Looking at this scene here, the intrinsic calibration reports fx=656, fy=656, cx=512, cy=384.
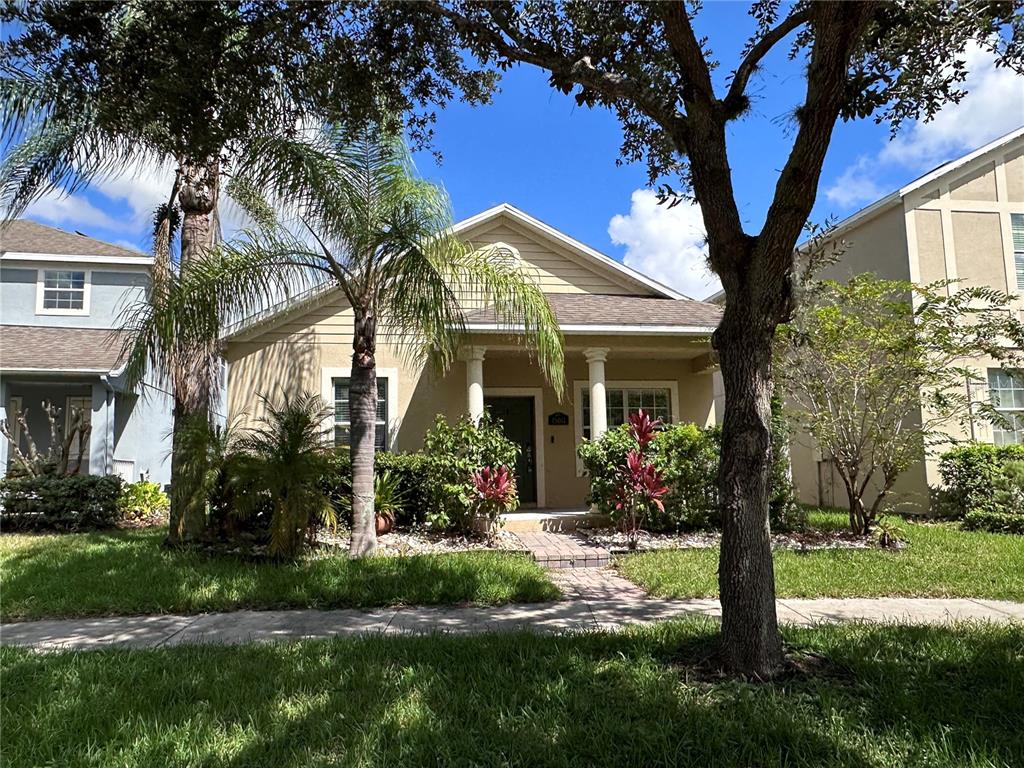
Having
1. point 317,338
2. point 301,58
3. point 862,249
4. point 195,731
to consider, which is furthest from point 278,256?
point 862,249

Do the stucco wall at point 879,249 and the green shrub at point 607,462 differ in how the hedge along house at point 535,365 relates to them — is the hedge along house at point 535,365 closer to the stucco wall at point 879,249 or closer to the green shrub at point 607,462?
the green shrub at point 607,462

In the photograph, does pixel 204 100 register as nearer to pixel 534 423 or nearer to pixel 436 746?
pixel 436 746

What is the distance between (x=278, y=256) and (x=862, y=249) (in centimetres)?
1199

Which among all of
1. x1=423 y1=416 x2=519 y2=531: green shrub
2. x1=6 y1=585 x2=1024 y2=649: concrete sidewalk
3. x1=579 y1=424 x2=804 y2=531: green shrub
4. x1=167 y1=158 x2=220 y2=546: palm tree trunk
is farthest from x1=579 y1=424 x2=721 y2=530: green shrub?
x1=167 y1=158 x2=220 y2=546: palm tree trunk

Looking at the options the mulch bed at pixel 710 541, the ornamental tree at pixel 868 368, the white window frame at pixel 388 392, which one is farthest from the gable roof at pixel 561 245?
the mulch bed at pixel 710 541

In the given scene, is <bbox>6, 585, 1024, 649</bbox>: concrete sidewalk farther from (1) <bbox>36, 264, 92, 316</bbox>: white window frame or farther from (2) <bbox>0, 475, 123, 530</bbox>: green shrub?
(1) <bbox>36, 264, 92, 316</bbox>: white window frame

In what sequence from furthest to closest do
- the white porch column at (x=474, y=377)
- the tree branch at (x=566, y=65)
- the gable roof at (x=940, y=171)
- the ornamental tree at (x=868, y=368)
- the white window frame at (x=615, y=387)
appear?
the white window frame at (x=615, y=387) < the gable roof at (x=940, y=171) < the white porch column at (x=474, y=377) < the ornamental tree at (x=868, y=368) < the tree branch at (x=566, y=65)

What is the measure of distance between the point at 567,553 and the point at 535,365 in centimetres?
509

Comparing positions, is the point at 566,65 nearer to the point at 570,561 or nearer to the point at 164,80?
the point at 164,80

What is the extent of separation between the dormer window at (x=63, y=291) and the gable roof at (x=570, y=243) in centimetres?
1075

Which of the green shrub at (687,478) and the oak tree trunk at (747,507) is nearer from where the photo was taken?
the oak tree trunk at (747,507)

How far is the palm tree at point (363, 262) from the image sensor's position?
23.9 feet

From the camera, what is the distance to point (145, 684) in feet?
13.8

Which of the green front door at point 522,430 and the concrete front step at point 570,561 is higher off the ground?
the green front door at point 522,430
